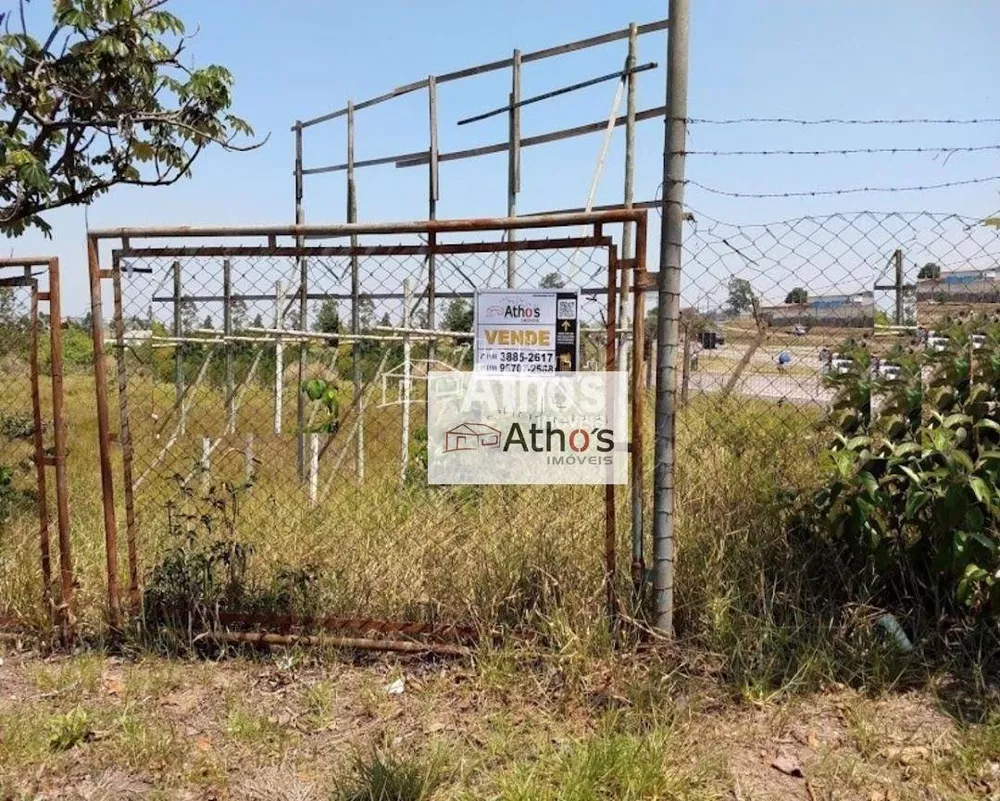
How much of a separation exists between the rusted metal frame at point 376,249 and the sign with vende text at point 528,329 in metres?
0.18

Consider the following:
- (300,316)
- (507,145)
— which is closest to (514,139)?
(507,145)

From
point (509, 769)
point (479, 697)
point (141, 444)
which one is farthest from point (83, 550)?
point (141, 444)

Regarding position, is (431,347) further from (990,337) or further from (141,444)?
(141,444)

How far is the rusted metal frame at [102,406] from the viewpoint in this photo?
336 cm

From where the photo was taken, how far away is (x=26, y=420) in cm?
742

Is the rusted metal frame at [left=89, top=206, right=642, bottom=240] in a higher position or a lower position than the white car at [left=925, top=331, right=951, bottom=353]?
higher

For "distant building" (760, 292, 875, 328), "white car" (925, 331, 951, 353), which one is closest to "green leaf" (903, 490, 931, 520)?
"white car" (925, 331, 951, 353)

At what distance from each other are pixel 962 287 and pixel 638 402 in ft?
5.35

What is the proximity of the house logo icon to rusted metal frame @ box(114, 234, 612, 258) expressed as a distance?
826 millimetres

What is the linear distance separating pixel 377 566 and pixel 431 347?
229cm

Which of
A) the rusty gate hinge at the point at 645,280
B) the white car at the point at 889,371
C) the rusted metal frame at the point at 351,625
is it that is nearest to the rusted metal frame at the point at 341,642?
the rusted metal frame at the point at 351,625

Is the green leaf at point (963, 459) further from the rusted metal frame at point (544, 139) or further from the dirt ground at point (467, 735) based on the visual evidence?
the rusted metal frame at point (544, 139)

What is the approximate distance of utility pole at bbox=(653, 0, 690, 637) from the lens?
2.85 metres

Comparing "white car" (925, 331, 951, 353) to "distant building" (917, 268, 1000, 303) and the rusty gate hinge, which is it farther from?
the rusty gate hinge
